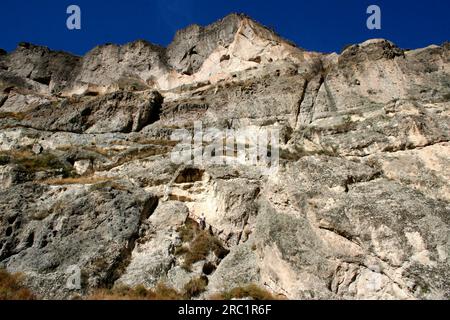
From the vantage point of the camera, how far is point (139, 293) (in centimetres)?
A: 1599

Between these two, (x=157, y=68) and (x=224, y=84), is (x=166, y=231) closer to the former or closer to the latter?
(x=224, y=84)

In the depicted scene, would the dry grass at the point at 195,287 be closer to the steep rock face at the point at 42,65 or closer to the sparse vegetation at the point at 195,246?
the sparse vegetation at the point at 195,246

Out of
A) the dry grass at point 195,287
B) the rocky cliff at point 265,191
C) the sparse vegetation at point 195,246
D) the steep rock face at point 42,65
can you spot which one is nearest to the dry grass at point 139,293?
the dry grass at point 195,287

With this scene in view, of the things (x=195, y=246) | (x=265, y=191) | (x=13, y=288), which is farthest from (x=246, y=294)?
(x=13, y=288)

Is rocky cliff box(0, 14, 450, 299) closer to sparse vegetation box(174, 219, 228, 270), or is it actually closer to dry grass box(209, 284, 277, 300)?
sparse vegetation box(174, 219, 228, 270)

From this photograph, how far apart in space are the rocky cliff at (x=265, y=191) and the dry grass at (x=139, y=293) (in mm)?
473

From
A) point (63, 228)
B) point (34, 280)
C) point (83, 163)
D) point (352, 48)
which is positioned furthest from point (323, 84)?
point (34, 280)

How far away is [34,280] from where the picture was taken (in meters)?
16.6

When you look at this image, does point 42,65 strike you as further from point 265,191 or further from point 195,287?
point 195,287

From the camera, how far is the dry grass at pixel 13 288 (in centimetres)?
1567

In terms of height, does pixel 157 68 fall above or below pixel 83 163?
above

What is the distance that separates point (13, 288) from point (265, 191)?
11.4m
